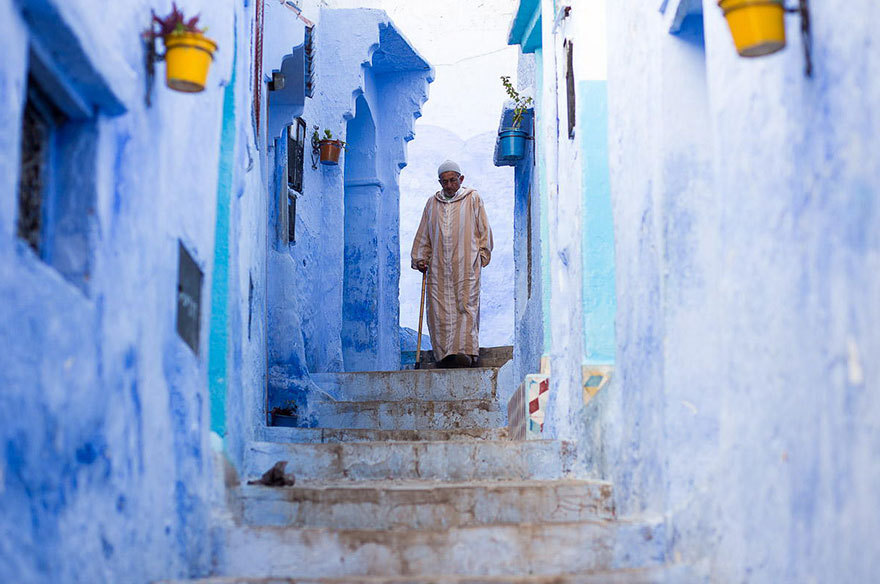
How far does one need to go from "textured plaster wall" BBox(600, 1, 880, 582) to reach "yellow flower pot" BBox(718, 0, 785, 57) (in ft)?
0.36

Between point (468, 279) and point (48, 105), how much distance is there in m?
8.63

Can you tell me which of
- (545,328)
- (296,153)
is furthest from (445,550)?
(296,153)

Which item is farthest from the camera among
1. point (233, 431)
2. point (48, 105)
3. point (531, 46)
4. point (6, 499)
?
point (531, 46)

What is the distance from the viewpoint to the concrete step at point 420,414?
7895 millimetres

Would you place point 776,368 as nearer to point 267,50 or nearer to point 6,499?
point 6,499

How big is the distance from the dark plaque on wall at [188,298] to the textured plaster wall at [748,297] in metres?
1.71

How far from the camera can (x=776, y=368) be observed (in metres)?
2.82

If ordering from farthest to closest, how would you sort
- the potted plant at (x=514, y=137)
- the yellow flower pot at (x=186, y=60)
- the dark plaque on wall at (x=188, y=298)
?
the potted plant at (x=514, y=137) → the dark plaque on wall at (x=188, y=298) → the yellow flower pot at (x=186, y=60)

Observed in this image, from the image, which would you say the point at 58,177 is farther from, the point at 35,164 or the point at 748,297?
the point at 748,297

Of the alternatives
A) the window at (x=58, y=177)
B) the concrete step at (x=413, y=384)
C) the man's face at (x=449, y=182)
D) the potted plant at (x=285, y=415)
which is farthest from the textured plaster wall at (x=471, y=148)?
the window at (x=58, y=177)

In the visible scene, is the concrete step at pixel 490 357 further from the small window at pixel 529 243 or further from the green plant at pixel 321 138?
the green plant at pixel 321 138

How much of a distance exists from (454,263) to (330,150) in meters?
1.75

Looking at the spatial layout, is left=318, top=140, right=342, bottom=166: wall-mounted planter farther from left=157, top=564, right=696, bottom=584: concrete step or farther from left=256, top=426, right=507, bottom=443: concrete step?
left=157, top=564, right=696, bottom=584: concrete step

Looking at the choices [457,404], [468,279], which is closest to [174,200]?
[457,404]
